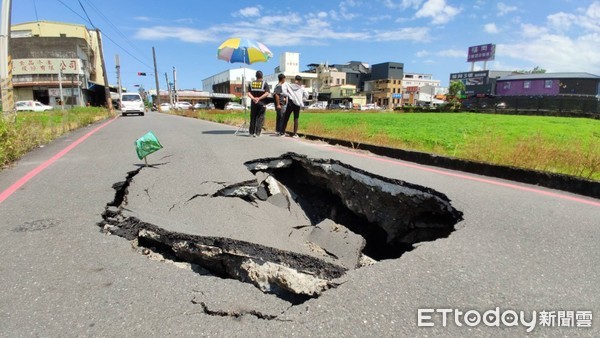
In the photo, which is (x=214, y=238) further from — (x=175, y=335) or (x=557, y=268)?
(x=557, y=268)

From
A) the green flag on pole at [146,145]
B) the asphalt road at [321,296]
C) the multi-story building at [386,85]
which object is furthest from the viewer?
the multi-story building at [386,85]

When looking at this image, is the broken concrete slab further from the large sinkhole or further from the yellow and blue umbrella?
the yellow and blue umbrella

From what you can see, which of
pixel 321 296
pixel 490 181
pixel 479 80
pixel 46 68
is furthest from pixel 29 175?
pixel 479 80

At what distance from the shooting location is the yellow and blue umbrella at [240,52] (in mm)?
10703

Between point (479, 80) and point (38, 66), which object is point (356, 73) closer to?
point (479, 80)

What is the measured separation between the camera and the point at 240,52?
10766 millimetres

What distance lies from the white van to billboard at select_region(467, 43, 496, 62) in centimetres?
8533

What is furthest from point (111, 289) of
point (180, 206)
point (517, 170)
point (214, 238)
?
point (517, 170)

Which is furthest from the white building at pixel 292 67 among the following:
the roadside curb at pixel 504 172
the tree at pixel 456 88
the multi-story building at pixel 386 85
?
the roadside curb at pixel 504 172

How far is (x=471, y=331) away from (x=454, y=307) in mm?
212

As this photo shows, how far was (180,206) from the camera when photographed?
13.8 ft

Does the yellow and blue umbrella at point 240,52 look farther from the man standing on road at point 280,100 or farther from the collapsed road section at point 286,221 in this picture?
the collapsed road section at point 286,221

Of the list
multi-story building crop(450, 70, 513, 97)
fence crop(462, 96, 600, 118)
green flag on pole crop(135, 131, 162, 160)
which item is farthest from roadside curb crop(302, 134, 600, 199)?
multi-story building crop(450, 70, 513, 97)
